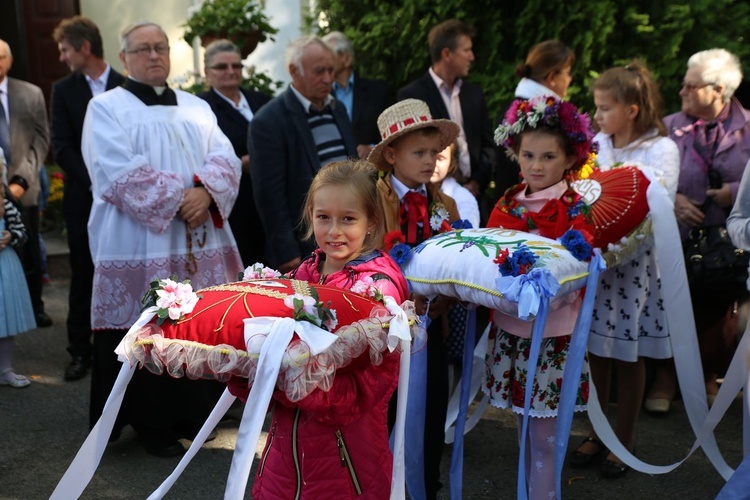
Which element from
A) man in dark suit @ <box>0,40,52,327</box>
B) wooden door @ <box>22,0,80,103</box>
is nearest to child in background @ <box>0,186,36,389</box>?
man in dark suit @ <box>0,40,52,327</box>

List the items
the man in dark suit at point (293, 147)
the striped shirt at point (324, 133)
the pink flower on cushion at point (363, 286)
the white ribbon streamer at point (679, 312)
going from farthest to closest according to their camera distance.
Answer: the striped shirt at point (324, 133)
the man in dark suit at point (293, 147)
the white ribbon streamer at point (679, 312)
the pink flower on cushion at point (363, 286)

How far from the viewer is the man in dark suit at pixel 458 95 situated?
6.85 meters

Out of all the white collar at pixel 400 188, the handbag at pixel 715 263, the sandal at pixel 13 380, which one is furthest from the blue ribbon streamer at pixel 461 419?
the sandal at pixel 13 380

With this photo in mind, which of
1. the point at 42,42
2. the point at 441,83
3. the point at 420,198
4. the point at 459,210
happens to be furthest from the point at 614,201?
the point at 42,42

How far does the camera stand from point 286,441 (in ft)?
9.61

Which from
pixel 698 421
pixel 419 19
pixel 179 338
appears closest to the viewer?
pixel 179 338

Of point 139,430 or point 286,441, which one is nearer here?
point 286,441

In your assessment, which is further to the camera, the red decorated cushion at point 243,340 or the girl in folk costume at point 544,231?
the girl in folk costume at point 544,231

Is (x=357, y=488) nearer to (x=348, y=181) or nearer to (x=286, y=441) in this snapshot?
(x=286, y=441)

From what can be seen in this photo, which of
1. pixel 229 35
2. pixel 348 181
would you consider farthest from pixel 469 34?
pixel 348 181

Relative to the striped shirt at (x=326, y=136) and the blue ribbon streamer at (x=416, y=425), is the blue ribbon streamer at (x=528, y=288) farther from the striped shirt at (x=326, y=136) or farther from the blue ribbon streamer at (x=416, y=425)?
the striped shirt at (x=326, y=136)

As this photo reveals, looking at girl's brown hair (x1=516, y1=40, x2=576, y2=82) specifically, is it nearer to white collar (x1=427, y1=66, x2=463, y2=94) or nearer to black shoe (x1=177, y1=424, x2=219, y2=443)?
white collar (x1=427, y1=66, x2=463, y2=94)

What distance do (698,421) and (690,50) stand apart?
419cm

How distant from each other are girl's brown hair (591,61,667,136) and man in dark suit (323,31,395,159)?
7.76 feet
